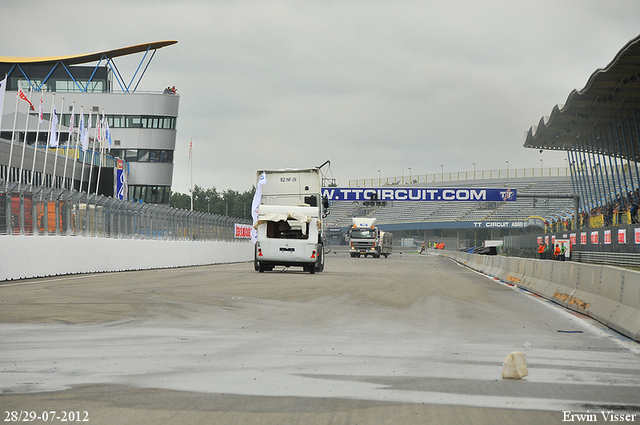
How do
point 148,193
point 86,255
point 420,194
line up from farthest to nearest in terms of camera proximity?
1. point 148,193
2. point 420,194
3. point 86,255

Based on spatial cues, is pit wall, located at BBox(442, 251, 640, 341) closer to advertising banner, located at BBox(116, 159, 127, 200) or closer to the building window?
advertising banner, located at BBox(116, 159, 127, 200)

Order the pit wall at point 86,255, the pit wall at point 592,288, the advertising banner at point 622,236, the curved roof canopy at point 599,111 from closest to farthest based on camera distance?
the pit wall at point 592,288, the pit wall at point 86,255, the advertising banner at point 622,236, the curved roof canopy at point 599,111

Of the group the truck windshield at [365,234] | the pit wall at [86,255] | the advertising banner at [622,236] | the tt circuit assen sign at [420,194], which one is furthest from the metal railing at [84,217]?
the tt circuit assen sign at [420,194]

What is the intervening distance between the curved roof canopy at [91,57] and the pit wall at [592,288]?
61728 mm

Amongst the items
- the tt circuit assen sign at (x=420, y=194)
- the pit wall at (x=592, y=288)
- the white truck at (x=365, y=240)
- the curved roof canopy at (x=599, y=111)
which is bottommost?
the pit wall at (x=592, y=288)

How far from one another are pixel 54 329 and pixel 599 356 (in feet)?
22.8

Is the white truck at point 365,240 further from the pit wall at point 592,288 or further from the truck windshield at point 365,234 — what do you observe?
the pit wall at point 592,288

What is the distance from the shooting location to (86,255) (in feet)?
87.2

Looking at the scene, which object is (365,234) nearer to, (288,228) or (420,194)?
(420,194)

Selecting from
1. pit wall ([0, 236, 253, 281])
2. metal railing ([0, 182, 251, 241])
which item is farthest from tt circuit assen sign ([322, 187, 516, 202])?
metal railing ([0, 182, 251, 241])

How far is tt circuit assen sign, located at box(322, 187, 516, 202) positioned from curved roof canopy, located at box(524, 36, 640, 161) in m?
7.58

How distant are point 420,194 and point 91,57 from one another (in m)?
35.7

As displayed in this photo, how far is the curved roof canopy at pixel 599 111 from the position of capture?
129 ft

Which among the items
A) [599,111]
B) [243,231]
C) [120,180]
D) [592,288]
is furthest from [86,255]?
[120,180]
